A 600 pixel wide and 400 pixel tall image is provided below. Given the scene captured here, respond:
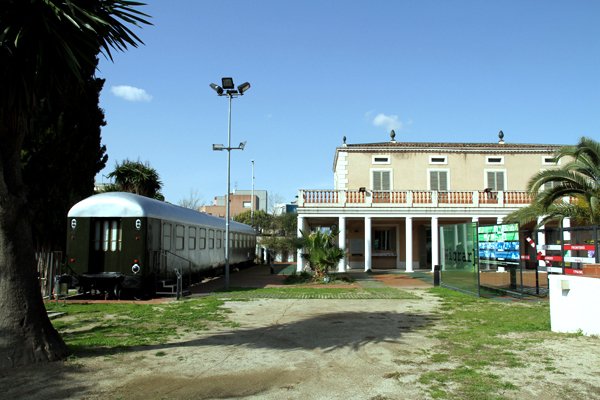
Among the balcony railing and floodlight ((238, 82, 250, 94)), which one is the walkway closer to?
the balcony railing

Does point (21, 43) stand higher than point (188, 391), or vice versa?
point (21, 43)

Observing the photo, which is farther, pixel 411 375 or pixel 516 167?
pixel 516 167

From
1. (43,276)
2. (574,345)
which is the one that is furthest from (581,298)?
(43,276)

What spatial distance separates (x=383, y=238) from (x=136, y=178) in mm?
14476

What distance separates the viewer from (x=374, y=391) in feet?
16.9

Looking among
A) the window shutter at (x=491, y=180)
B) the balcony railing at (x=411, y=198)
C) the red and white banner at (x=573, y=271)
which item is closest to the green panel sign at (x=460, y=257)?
the red and white banner at (x=573, y=271)

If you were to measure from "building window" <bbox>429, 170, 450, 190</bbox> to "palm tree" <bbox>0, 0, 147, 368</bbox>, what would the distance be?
2157cm

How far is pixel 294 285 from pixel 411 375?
12.3 metres

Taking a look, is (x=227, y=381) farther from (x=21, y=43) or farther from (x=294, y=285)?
(x=294, y=285)

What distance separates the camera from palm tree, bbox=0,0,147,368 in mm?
5734

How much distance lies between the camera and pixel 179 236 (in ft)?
53.7

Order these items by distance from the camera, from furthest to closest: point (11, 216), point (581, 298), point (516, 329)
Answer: point (516, 329) < point (581, 298) < point (11, 216)

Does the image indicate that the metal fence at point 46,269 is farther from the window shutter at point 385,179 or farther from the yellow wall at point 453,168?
the window shutter at point 385,179

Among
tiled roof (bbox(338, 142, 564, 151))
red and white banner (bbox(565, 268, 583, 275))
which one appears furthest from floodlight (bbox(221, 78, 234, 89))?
red and white banner (bbox(565, 268, 583, 275))
